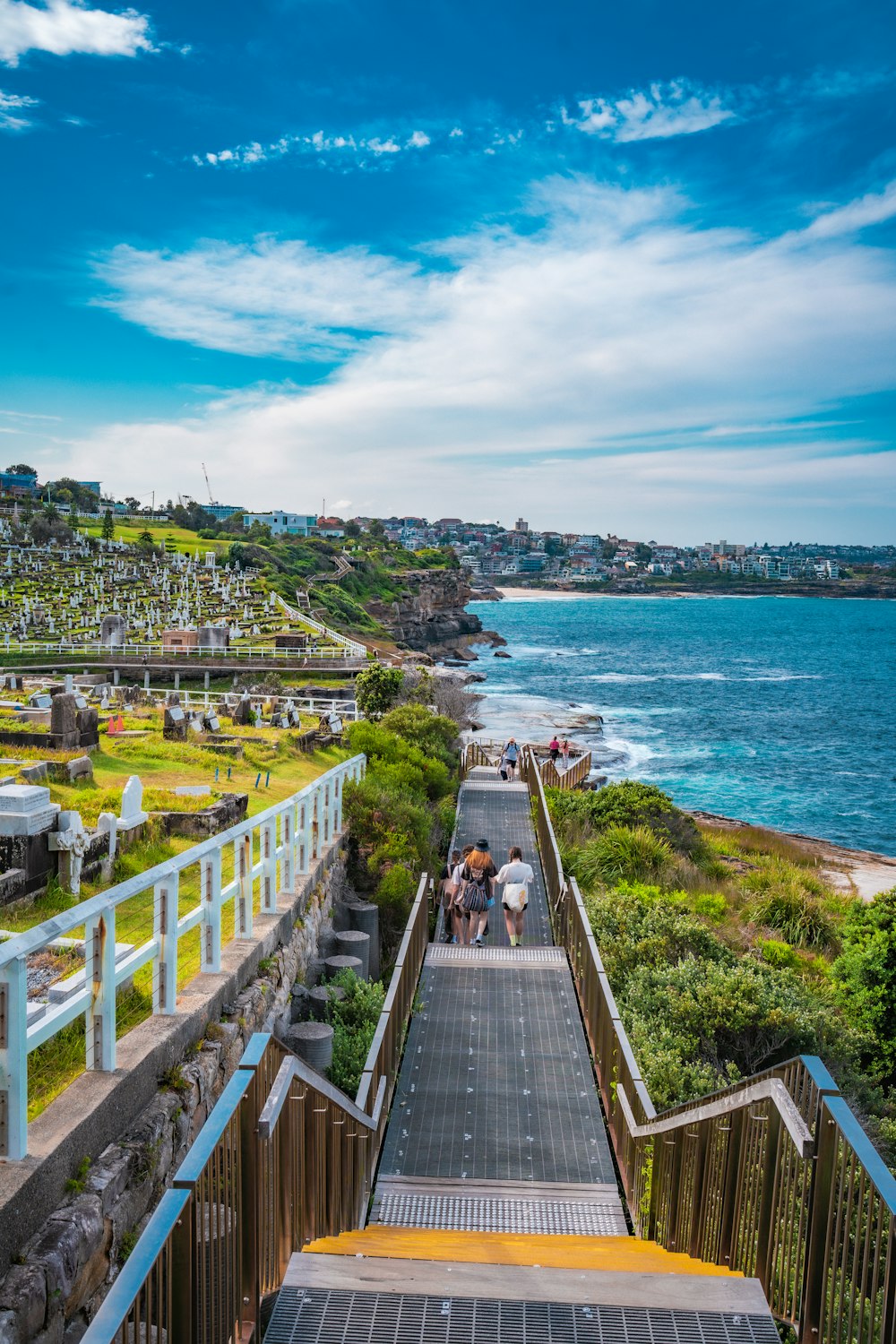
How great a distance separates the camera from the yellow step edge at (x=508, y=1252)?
3.81 metres

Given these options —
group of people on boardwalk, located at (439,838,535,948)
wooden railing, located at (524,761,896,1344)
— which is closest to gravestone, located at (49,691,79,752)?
group of people on boardwalk, located at (439,838,535,948)

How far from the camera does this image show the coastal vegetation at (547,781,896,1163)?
8883 millimetres

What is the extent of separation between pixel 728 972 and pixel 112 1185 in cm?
744

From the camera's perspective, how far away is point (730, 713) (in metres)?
62.8

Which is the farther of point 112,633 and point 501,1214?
point 112,633

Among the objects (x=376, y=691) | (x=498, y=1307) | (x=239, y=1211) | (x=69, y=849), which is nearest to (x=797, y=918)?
(x=376, y=691)

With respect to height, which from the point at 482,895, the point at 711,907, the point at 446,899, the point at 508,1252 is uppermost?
the point at 508,1252

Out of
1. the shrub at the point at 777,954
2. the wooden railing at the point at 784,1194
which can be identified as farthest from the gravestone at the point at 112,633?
the wooden railing at the point at 784,1194

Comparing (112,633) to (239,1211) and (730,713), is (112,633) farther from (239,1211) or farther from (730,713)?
(239,1211)

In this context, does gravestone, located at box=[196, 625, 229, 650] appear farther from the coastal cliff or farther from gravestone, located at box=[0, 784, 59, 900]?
the coastal cliff

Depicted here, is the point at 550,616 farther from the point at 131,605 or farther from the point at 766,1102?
the point at 766,1102

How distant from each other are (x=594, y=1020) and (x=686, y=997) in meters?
1.34

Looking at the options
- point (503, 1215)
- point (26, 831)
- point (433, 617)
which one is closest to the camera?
point (503, 1215)

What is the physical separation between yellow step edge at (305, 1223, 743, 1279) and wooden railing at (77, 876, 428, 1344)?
0.73 ft
